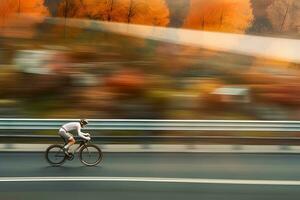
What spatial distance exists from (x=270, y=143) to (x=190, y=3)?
14.0 m

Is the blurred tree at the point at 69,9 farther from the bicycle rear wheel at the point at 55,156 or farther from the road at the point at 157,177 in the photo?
the bicycle rear wheel at the point at 55,156

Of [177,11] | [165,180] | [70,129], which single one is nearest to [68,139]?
[70,129]

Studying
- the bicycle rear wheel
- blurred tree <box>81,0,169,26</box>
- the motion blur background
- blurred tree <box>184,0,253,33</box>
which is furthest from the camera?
blurred tree <box>81,0,169,26</box>

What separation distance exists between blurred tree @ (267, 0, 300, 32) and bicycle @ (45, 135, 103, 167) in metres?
16.1

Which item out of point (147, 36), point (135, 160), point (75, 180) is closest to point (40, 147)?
point (135, 160)

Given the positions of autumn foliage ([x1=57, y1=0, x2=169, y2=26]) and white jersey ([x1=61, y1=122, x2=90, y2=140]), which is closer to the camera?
white jersey ([x1=61, y1=122, x2=90, y2=140])

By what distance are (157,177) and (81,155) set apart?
205cm

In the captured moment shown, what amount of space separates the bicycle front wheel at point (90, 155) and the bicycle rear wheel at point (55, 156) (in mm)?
390

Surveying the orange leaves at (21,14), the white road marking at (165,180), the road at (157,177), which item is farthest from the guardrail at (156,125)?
the orange leaves at (21,14)

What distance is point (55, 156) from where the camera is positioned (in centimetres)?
1238

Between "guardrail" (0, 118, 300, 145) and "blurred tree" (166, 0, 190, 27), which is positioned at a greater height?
"blurred tree" (166, 0, 190, 27)

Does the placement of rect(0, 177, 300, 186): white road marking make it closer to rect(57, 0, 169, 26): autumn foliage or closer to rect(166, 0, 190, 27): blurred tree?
rect(166, 0, 190, 27): blurred tree

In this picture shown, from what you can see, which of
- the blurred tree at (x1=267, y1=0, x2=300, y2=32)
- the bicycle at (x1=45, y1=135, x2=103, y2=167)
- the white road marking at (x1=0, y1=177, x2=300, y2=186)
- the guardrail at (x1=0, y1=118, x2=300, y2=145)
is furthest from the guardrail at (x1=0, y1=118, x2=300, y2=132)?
the blurred tree at (x1=267, y1=0, x2=300, y2=32)

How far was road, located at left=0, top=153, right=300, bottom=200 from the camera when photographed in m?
9.64
